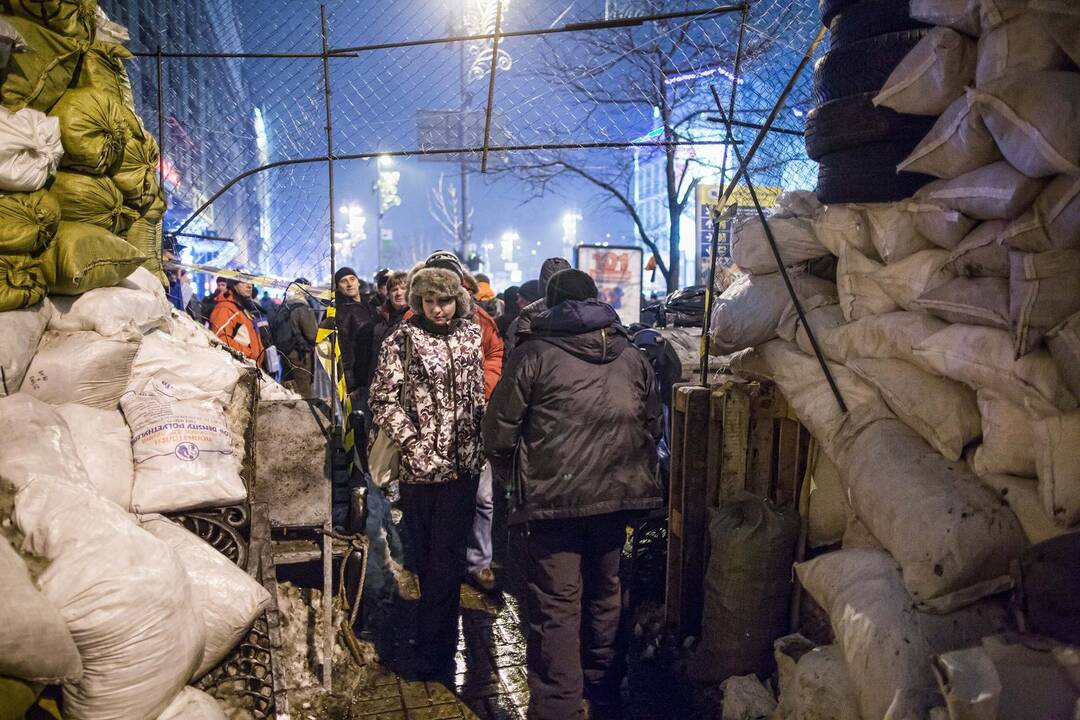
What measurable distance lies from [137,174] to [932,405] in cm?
343

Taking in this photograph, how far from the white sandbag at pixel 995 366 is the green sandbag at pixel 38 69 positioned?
132 inches

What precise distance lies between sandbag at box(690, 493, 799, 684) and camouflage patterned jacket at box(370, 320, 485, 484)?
1372 mm

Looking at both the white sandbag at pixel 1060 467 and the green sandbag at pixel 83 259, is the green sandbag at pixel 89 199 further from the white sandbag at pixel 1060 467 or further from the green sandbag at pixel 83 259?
the white sandbag at pixel 1060 467

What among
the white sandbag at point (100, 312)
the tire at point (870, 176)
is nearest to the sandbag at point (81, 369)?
the white sandbag at point (100, 312)

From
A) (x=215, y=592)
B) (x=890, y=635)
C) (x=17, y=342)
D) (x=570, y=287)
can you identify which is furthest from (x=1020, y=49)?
(x=17, y=342)

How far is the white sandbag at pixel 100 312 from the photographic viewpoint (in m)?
3.09

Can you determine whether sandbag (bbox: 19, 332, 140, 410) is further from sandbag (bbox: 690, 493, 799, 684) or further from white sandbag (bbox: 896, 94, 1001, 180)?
white sandbag (bbox: 896, 94, 1001, 180)

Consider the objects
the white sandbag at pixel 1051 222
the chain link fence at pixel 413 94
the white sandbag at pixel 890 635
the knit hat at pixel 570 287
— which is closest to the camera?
the white sandbag at pixel 1051 222

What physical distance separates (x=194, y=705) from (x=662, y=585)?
2.69m

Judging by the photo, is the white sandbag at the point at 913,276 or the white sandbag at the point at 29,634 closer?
the white sandbag at the point at 29,634

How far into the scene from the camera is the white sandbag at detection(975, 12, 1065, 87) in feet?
7.52

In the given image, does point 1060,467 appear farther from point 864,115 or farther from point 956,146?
point 864,115

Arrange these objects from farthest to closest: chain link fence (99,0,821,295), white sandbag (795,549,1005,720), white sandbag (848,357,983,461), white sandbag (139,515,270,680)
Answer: chain link fence (99,0,821,295) → white sandbag (139,515,270,680) → white sandbag (848,357,983,461) → white sandbag (795,549,1005,720)

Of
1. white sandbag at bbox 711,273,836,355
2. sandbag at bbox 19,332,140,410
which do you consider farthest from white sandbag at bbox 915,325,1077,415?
sandbag at bbox 19,332,140,410
